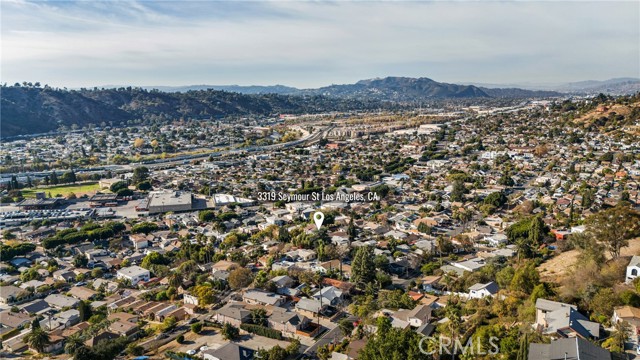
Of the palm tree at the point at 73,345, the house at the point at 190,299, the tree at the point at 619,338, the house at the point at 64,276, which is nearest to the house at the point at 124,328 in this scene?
the palm tree at the point at 73,345

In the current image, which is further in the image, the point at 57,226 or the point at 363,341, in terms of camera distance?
the point at 57,226

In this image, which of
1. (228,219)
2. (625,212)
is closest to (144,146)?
(228,219)

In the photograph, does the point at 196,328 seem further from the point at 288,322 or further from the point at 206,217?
the point at 206,217

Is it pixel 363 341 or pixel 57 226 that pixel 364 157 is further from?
pixel 363 341

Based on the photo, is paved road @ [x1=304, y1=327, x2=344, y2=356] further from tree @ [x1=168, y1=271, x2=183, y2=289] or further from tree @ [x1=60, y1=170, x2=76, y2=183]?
tree @ [x1=60, y1=170, x2=76, y2=183]

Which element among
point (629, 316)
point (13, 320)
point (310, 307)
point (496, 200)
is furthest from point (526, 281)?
point (13, 320)

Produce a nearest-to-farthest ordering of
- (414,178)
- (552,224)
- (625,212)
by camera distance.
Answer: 1. (625,212)
2. (552,224)
3. (414,178)
